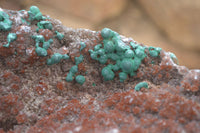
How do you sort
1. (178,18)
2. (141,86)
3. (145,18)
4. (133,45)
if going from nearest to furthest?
(141,86)
(133,45)
(178,18)
(145,18)

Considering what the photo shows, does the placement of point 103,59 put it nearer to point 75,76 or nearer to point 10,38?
point 75,76

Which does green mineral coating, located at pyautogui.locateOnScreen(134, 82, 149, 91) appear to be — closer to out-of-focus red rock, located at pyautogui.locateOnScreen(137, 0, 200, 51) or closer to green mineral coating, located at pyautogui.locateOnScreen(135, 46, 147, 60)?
green mineral coating, located at pyautogui.locateOnScreen(135, 46, 147, 60)

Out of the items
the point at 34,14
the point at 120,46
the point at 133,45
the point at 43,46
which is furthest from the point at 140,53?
the point at 34,14

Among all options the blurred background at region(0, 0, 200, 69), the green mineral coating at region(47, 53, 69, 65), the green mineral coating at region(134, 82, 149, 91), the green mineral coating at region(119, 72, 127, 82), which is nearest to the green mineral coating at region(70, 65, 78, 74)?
the green mineral coating at region(47, 53, 69, 65)

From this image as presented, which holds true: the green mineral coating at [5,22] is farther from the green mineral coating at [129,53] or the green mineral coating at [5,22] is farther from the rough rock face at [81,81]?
the green mineral coating at [129,53]

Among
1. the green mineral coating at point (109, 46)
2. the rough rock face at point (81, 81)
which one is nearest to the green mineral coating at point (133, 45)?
the rough rock face at point (81, 81)

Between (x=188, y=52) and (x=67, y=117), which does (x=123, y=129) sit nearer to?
(x=67, y=117)

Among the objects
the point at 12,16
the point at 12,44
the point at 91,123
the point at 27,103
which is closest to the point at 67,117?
the point at 91,123
